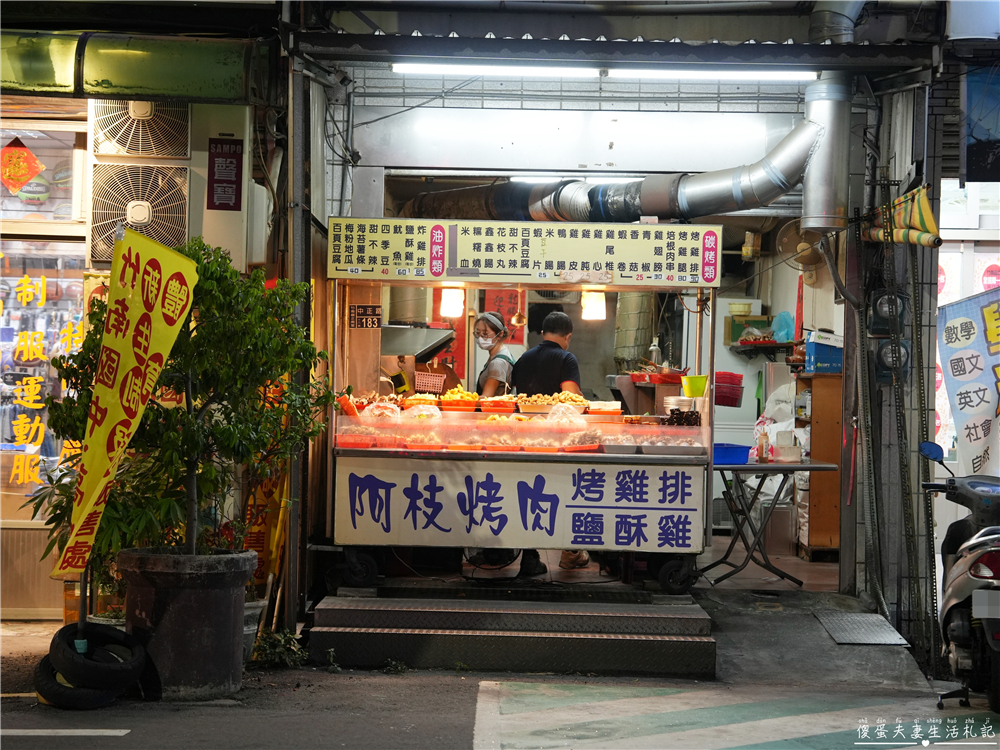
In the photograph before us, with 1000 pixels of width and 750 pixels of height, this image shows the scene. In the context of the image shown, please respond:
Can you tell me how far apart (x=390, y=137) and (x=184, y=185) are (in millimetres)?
1926

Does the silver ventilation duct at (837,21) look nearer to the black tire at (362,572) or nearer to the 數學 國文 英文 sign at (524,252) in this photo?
the 數學 國文 英文 sign at (524,252)

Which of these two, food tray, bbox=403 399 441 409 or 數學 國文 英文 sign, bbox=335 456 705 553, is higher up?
food tray, bbox=403 399 441 409

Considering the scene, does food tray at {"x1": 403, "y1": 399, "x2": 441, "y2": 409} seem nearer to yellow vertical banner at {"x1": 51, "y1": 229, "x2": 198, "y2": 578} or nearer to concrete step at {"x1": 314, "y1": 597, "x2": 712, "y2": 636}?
concrete step at {"x1": 314, "y1": 597, "x2": 712, "y2": 636}

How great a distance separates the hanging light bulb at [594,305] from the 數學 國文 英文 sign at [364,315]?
1809 mm

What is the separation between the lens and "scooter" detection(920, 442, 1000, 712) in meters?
5.18

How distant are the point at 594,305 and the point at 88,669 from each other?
4.91m

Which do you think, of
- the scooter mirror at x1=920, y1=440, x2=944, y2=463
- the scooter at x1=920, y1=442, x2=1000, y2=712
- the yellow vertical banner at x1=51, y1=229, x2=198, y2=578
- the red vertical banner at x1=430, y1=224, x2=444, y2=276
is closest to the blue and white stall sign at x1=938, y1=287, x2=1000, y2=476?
the scooter mirror at x1=920, y1=440, x2=944, y2=463

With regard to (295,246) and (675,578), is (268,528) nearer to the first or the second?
(295,246)

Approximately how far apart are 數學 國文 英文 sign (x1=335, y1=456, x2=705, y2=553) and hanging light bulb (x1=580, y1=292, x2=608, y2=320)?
1.67 meters

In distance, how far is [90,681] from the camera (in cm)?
497


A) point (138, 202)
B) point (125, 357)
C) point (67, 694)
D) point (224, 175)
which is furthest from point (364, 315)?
point (67, 694)

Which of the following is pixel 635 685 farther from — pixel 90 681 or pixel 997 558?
pixel 90 681

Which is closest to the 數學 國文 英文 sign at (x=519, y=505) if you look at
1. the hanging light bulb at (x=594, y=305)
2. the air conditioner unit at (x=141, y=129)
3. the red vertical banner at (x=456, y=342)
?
the hanging light bulb at (x=594, y=305)

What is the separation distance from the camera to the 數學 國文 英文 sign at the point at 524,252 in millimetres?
6969
